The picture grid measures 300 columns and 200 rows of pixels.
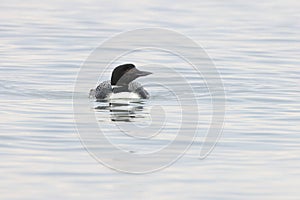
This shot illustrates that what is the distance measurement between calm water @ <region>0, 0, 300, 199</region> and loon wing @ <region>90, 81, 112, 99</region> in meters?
0.43

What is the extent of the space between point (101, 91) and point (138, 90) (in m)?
0.56

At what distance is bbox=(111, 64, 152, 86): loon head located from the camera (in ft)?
54.5

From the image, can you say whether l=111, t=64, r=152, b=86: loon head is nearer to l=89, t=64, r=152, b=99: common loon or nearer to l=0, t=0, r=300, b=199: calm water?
l=89, t=64, r=152, b=99: common loon

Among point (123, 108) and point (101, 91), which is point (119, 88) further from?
point (123, 108)

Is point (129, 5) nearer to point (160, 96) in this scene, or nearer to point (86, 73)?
point (86, 73)

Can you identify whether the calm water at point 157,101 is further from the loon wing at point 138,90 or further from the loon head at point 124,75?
the loon head at point 124,75

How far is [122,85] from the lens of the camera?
54.1 feet

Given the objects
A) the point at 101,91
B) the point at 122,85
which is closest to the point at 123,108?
the point at 101,91

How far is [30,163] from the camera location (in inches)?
436

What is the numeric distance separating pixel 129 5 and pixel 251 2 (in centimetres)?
367

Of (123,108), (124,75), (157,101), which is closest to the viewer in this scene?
(123,108)

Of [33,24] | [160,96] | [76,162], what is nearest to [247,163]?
[76,162]

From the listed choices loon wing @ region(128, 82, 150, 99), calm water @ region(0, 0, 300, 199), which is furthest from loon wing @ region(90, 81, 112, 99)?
calm water @ region(0, 0, 300, 199)

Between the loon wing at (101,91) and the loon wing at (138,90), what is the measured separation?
32cm
